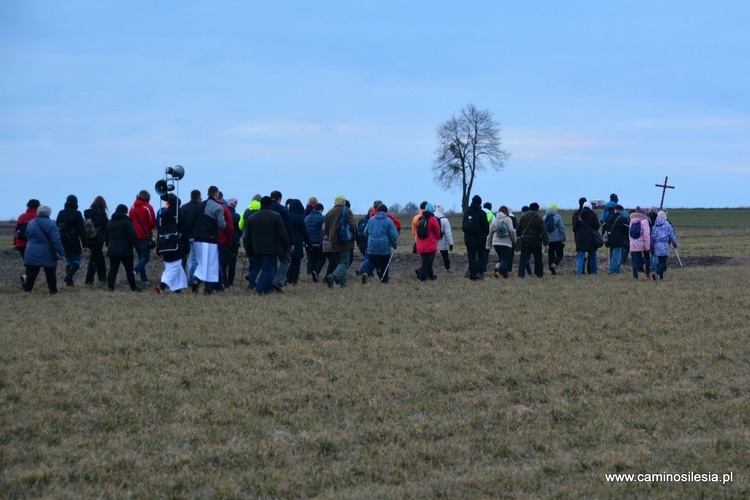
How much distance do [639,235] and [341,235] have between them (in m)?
6.24

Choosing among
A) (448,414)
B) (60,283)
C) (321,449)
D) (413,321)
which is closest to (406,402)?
(448,414)

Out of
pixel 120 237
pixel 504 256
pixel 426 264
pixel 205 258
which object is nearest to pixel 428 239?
Result: pixel 426 264

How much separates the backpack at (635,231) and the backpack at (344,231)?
5954mm

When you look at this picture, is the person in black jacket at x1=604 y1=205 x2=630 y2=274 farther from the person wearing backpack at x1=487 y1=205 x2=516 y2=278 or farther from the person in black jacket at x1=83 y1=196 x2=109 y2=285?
the person in black jacket at x1=83 y1=196 x2=109 y2=285

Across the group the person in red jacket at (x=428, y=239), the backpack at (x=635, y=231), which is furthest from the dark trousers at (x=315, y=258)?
the backpack at (x=635, y=231)

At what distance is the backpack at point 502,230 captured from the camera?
20938 mm

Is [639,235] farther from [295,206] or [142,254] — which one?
[142,254]

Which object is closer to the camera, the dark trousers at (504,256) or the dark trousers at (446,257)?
the dark trousers at (504,256)

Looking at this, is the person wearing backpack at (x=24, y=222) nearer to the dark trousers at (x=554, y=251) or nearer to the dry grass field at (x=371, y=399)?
the dry grass field at (x=371, y=399)

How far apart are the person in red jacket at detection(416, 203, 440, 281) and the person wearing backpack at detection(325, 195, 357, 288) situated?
1.79 m

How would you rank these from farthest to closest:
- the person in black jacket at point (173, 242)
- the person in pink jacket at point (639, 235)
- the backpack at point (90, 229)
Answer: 1. the person in pink jacket at point (639, 235)
2. the backpack at point (90, 229)
3. the person in black jacket at point (173, 242)

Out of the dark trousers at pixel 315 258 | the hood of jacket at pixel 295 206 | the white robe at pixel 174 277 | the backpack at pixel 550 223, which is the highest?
the hood of jacket at pixel 295 206

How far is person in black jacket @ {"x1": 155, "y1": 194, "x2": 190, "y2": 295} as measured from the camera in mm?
16516

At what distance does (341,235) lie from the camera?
18547 millimetres
